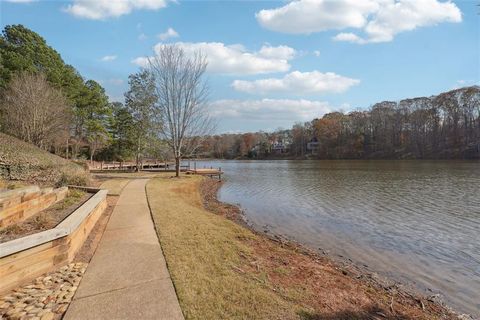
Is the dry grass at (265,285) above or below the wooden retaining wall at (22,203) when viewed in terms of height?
below

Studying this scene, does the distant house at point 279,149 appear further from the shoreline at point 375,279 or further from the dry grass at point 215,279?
the dry grass at point 215,279

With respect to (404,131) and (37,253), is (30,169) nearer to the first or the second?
(37,253)

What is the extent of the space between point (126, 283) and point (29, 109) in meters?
20.8

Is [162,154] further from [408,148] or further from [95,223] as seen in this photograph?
[408,148]

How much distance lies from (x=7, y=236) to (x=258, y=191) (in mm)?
15878

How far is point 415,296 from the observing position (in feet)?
17.7

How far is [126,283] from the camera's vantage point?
13.1ft

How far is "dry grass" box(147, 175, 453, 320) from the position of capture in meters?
3.64

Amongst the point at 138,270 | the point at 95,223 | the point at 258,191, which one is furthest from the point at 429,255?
the point at 258,191

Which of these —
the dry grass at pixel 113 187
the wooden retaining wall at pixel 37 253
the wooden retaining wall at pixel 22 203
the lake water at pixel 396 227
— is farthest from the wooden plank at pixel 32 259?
the dry grass at pixel 113 187

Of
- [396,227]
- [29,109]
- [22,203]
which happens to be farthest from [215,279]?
[29,109]

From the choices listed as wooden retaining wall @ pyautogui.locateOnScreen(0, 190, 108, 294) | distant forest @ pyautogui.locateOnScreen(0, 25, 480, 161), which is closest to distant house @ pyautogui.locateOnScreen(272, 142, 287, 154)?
distant forest @ pyautogui.locateOnScreen(0, 25, 480, 161)

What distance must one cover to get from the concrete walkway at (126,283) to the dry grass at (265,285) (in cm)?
19

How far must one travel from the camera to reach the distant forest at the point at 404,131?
61.2m
